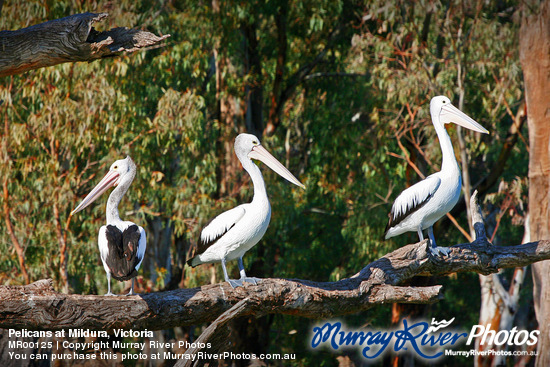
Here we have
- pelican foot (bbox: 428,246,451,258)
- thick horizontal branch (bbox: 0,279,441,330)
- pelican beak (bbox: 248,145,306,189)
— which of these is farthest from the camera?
pelican beak (bbox: 248,145,306,189)

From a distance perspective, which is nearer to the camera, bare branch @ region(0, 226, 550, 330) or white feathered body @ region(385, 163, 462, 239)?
bare branch @ region(0, 226, 550, 330)

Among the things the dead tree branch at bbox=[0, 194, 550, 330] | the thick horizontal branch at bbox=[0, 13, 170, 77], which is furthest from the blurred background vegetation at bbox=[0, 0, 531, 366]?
the thick horizontal branch at bbox=[0, 13, 170, 77]

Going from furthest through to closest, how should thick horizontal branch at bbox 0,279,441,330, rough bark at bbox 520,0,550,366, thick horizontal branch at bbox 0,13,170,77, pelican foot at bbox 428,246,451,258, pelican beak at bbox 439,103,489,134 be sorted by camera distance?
rough bark at bbox 520,0,550,366 → pelican beak at bbox 439,103,489,134 → pelican foot at bbox 428,246,451,258 → thick horizontal branch at bbox 0,13,170,77 → thick horizontal branch at bbox 0,279,441,330

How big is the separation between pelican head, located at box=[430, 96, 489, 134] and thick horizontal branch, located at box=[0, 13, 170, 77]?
3.18 metres

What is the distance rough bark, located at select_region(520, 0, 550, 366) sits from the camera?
29.5 feet

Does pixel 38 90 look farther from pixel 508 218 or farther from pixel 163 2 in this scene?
pixel 508 218

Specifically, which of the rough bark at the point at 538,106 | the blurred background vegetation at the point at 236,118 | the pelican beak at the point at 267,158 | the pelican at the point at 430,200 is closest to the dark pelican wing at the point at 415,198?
the pelican at the point at 430,200

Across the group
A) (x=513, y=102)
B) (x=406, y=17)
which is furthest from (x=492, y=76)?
(x=406, y=17)

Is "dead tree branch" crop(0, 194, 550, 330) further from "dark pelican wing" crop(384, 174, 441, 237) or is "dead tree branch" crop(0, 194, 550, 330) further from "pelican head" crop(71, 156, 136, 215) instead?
"pelican head" crop(71, 156, 136, 215)

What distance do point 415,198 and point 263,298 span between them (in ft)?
6.02

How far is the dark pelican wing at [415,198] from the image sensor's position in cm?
559

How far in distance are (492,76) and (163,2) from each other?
18.7 ft

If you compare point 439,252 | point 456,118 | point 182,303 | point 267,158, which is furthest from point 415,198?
point 182,303

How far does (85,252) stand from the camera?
1063 cm
